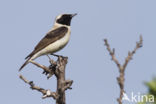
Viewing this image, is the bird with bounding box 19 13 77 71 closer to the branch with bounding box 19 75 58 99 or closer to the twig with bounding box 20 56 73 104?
the twig with bounding box 20 56 73 104

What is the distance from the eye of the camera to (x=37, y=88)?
474 cm

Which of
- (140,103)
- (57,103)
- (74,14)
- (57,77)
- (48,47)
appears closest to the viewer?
(140,103)

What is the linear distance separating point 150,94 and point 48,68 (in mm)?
4176

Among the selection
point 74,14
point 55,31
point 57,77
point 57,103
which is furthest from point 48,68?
point 74,14

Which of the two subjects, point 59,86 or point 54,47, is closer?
point 59,86

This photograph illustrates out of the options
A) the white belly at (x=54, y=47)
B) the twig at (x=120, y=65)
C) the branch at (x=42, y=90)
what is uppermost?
the twig at (x=120, y=65)

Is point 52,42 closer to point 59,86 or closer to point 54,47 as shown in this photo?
point 54,47

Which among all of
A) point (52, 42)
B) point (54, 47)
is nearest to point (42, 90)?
point (54, 47)

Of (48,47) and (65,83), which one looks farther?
(48,47)

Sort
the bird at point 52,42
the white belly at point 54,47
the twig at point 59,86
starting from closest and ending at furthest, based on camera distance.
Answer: the twig at point 59,86 → the bird at point 52,42 → the white belly at point 54,47

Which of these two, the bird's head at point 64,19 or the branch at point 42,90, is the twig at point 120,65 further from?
the bird's head at point 64,19

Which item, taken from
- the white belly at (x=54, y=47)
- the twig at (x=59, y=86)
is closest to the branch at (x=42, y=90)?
the twig at (x=59, y=86)

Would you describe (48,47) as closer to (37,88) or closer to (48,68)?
(48,68)

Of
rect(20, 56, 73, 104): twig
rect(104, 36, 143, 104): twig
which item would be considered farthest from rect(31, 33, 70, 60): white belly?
rect(104, 36, 143, 104): twig
